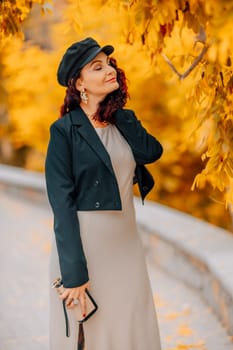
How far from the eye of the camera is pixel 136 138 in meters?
3.56

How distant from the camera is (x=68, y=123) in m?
3.46

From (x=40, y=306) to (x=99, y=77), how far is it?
3427 mm

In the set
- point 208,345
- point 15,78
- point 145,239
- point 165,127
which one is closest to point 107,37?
point 165,127

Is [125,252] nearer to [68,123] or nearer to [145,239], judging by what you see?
[68,123]

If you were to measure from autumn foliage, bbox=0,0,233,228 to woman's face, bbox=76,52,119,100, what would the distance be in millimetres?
235

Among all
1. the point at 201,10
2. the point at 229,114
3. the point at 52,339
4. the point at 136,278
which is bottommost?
the point at 52,339

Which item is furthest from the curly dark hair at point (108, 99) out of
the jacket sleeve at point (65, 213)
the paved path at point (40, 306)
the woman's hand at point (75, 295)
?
the paved path at point (40, 306)

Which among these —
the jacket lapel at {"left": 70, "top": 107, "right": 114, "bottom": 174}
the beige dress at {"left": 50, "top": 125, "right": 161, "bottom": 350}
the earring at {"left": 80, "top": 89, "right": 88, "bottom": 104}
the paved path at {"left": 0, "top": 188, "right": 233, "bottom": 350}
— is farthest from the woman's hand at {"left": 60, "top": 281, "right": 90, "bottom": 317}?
the paved path at {"left": 0, "top": 188, "right": 233, "bottom": 350}

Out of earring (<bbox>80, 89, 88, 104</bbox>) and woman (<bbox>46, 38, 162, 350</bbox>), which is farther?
earring (<bbox>80, 89, 88, 104</bbox>)

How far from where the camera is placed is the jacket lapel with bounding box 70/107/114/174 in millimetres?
3424

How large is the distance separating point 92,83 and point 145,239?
430 centimetres

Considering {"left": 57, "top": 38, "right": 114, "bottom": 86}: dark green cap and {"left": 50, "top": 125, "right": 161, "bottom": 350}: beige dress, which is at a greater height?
{"left": 57, "top": 38, "right": 114, "bottom": 86}: dark green cap

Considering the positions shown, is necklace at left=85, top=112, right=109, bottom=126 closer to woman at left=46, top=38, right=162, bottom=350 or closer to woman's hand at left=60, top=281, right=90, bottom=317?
woman at left=46, top=38, right=162, bottom=350

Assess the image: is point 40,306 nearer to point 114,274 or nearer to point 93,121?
point 114,274
